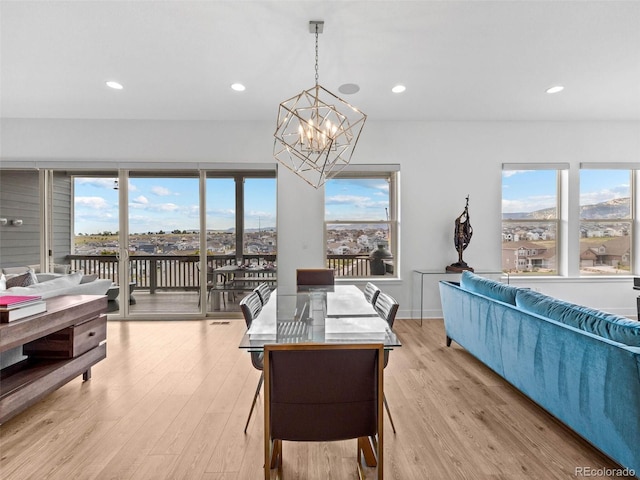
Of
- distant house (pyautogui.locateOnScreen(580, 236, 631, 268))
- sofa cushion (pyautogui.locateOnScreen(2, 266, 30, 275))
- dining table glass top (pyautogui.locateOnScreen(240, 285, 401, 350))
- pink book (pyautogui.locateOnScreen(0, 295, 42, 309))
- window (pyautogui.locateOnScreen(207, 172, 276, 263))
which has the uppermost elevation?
window (pyautogui.locateOnScreen(207, 172, 276, 263))

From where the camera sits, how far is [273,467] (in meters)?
1.63

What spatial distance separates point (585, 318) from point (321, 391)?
63.0 inches

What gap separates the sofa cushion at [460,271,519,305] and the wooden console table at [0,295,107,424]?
131 inches

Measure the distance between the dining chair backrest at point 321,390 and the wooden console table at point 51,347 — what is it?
1.76m

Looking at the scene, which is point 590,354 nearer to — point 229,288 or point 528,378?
point 528,378

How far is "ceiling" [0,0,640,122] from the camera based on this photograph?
2.33 meters

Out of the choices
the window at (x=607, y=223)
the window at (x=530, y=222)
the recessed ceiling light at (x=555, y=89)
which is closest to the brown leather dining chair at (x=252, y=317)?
the recessed ceiling light at (x=555, y=89)

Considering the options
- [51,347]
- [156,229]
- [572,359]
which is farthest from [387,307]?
[156,229]

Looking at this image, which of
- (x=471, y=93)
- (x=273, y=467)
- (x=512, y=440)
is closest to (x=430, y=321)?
(x=512, y=440)

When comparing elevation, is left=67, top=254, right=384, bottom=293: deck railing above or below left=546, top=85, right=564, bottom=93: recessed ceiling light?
Answer: below

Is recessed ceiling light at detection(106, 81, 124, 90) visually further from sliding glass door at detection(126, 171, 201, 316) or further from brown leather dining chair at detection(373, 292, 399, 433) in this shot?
brown leather dining chair at detection(373, 292, 399, 433)

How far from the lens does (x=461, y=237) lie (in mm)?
4406

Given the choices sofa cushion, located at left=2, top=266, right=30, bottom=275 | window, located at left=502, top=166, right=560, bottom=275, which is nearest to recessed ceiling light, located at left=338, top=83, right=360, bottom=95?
window, located at left=502, top=166, right=560, bottom=275

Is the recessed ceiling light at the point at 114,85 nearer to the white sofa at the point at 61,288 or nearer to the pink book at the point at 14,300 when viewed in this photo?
the white sofa at the point at 61,288
